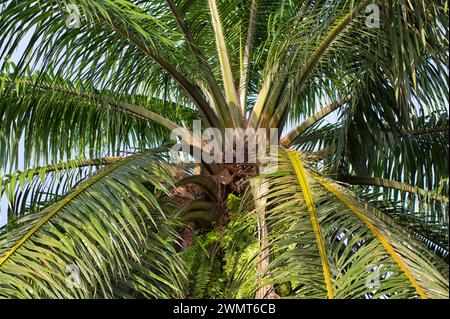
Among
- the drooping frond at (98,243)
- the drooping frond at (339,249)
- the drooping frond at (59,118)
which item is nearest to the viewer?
the drooping frond at (339,249)

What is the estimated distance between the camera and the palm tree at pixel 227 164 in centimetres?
457

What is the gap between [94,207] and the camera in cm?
486

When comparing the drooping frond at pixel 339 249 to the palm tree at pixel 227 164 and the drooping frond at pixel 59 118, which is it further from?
the drooping frond at pixel 59 118

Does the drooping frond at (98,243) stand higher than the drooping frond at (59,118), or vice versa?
the drooping frond at (59,118)

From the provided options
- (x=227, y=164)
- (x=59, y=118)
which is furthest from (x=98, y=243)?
(x=59, y=118)

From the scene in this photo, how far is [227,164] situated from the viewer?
600cm

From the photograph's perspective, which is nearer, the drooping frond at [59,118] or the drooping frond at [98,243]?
the drooping frond at [98,243]

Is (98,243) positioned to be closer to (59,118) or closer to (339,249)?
(339,249)

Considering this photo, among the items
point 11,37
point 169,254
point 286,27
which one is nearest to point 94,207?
point 169,254

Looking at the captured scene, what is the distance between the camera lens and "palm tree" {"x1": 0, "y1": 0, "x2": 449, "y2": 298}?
4566 mm

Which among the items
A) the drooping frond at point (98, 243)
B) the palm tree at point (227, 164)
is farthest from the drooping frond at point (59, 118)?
the drooping frond at point (98, 243)
